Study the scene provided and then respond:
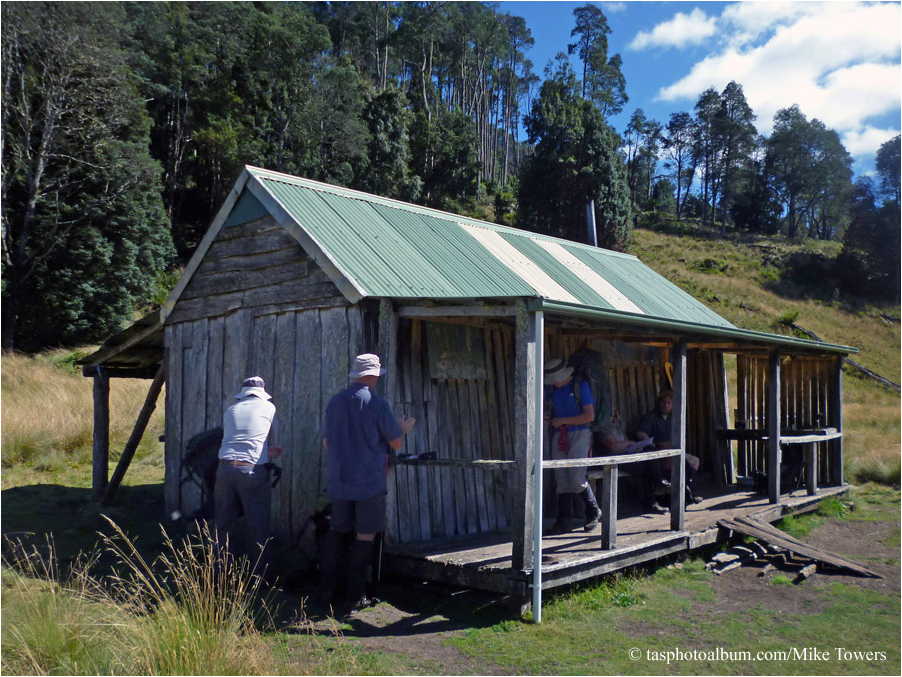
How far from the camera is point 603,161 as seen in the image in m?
39.4

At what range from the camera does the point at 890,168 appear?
4991 centimetres

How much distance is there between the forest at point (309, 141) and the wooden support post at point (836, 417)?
21.1m

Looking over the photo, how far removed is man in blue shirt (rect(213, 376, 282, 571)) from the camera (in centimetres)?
628

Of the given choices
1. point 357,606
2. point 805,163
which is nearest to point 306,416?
point 357,606

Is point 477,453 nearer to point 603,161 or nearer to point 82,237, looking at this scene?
point 82,237

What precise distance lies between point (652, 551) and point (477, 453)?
2.04 metres

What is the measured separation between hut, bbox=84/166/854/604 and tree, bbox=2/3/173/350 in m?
14.8

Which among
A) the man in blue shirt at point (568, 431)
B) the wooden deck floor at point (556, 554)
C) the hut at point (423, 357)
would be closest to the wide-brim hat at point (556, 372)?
the man in blue shirt at point (568, 431)

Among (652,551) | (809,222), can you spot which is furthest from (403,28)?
(652,551)

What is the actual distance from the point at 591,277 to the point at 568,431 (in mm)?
3984

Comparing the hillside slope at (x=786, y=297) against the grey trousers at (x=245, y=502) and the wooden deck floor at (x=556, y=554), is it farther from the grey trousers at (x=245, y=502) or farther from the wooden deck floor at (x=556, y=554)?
the grey trousers at (x=245, y=502)

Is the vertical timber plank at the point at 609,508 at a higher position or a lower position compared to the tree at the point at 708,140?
lower

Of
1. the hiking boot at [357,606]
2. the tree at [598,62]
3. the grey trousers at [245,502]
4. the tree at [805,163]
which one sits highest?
the tree at [598,62]

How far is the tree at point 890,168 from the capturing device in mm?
47875
